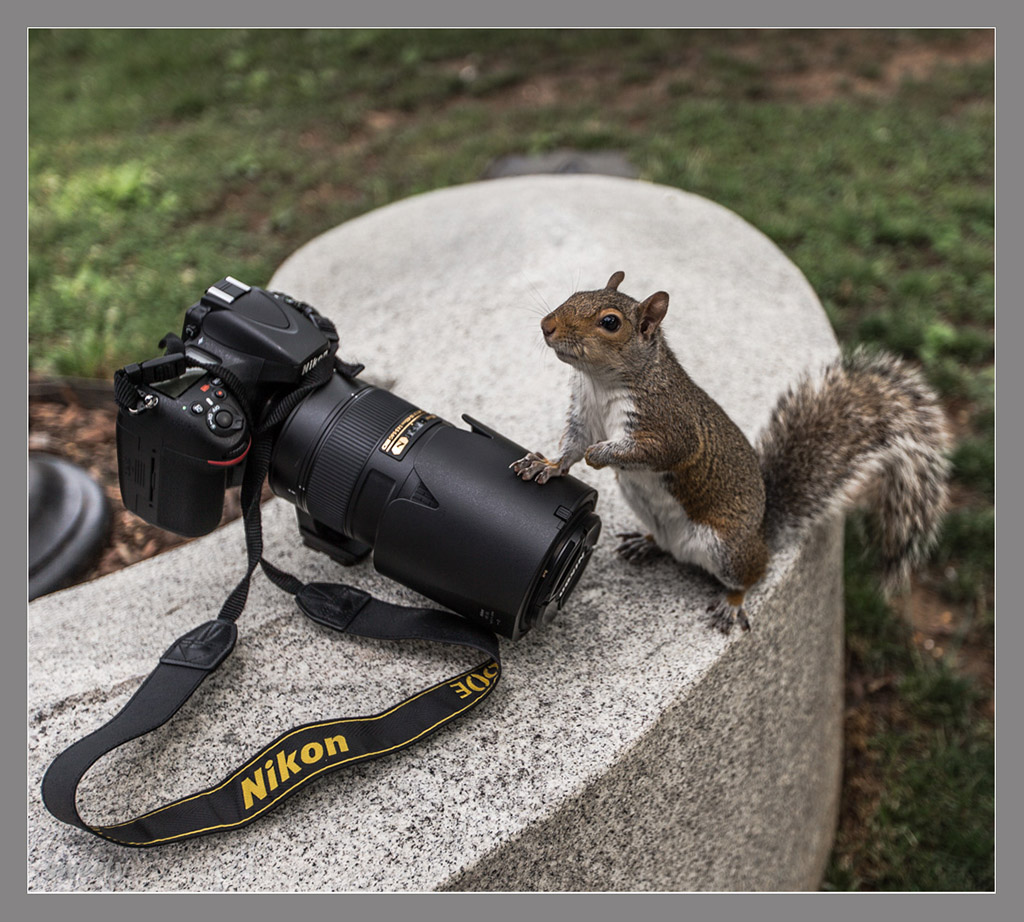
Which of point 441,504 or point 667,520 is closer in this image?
point 441,504

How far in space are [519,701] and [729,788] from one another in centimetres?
55

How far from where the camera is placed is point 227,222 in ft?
16.1

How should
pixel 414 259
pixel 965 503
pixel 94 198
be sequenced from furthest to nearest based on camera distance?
pixel 94 198 < pixel 965 503 < pixel 414 259

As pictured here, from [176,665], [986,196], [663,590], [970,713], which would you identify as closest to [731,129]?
[986,196]

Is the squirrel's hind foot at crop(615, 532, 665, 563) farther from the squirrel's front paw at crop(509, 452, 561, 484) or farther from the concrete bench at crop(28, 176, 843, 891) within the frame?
the squirrel's front paw at crop(509, 452, 561, 484)

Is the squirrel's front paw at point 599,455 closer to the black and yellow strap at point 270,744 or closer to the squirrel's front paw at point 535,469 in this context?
the squirrel's front paw at point 535,469

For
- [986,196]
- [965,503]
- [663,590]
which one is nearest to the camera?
[663,590]

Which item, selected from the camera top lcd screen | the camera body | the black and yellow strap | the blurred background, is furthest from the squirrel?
the blurred background

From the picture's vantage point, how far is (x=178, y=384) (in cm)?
178

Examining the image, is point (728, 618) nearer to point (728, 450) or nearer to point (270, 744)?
point (728, 450)

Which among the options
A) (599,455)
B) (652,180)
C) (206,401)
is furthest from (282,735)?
(652,180)

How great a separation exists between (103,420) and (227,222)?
1947 millimetres

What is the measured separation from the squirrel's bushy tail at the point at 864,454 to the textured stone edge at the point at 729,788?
13 centimetres

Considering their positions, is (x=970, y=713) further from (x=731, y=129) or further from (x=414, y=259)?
(x=731, y=129)
